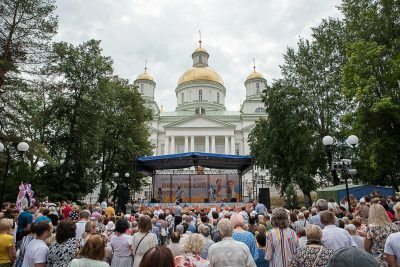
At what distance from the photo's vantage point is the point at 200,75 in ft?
225

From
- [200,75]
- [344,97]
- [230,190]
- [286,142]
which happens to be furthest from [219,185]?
[200,75]

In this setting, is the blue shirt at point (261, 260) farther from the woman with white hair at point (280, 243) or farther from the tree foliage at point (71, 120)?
the tree foliage at point (71, 120)

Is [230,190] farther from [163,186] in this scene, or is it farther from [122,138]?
[122,138]

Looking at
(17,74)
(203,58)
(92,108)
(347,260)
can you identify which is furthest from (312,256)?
(203,58)

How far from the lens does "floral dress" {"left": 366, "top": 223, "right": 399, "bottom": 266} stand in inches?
182

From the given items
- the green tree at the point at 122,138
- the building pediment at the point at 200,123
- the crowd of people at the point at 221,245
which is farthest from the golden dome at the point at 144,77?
the crowd of people at the point at 221,245

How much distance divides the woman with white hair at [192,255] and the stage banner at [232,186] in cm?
2641

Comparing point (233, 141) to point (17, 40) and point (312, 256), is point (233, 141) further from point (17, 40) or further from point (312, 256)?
Result: point (312, 256)

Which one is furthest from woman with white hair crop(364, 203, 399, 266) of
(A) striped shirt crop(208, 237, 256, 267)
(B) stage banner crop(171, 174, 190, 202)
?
(B) stage banner crop(171, 174, 190, 202)

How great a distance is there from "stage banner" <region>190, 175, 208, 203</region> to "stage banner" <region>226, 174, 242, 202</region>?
209 cm

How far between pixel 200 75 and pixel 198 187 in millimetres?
41831

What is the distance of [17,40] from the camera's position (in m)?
21.4

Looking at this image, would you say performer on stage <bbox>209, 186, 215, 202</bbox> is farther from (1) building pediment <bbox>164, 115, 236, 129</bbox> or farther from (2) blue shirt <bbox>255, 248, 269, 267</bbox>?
(1) building pediment <bbox>164, 115, 236, 129</bbox>

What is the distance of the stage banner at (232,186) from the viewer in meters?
30.2
